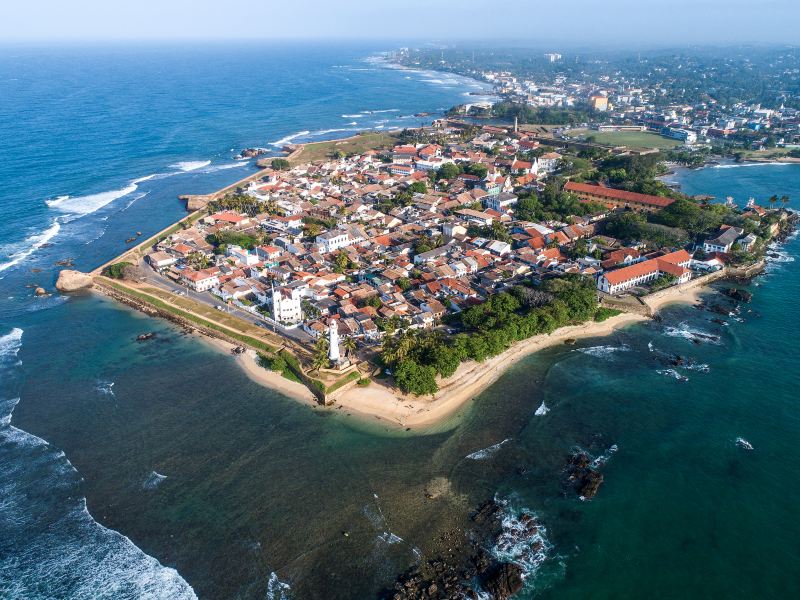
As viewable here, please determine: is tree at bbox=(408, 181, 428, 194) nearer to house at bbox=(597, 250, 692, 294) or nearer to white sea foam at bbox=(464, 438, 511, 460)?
house at bbox=(597, 250, 692, 294)

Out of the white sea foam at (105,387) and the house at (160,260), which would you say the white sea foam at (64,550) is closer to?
the white sea foam at (105,387)

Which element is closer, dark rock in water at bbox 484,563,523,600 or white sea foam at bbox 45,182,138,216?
dark rock in water at bbox 484,563,523,600

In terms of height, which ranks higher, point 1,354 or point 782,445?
point 782,445

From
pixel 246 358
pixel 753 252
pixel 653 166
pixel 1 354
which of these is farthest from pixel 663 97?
pixel 1 354

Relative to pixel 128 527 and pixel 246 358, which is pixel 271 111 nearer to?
pixel 246 358

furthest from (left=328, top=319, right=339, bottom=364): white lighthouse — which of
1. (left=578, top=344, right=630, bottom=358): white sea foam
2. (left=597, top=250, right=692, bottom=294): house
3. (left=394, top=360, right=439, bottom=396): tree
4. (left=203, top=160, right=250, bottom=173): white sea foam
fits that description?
(left=203, top=160, right=250, bottom=173): white sea foam

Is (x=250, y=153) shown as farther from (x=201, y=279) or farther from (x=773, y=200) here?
(x=773, y=200)
